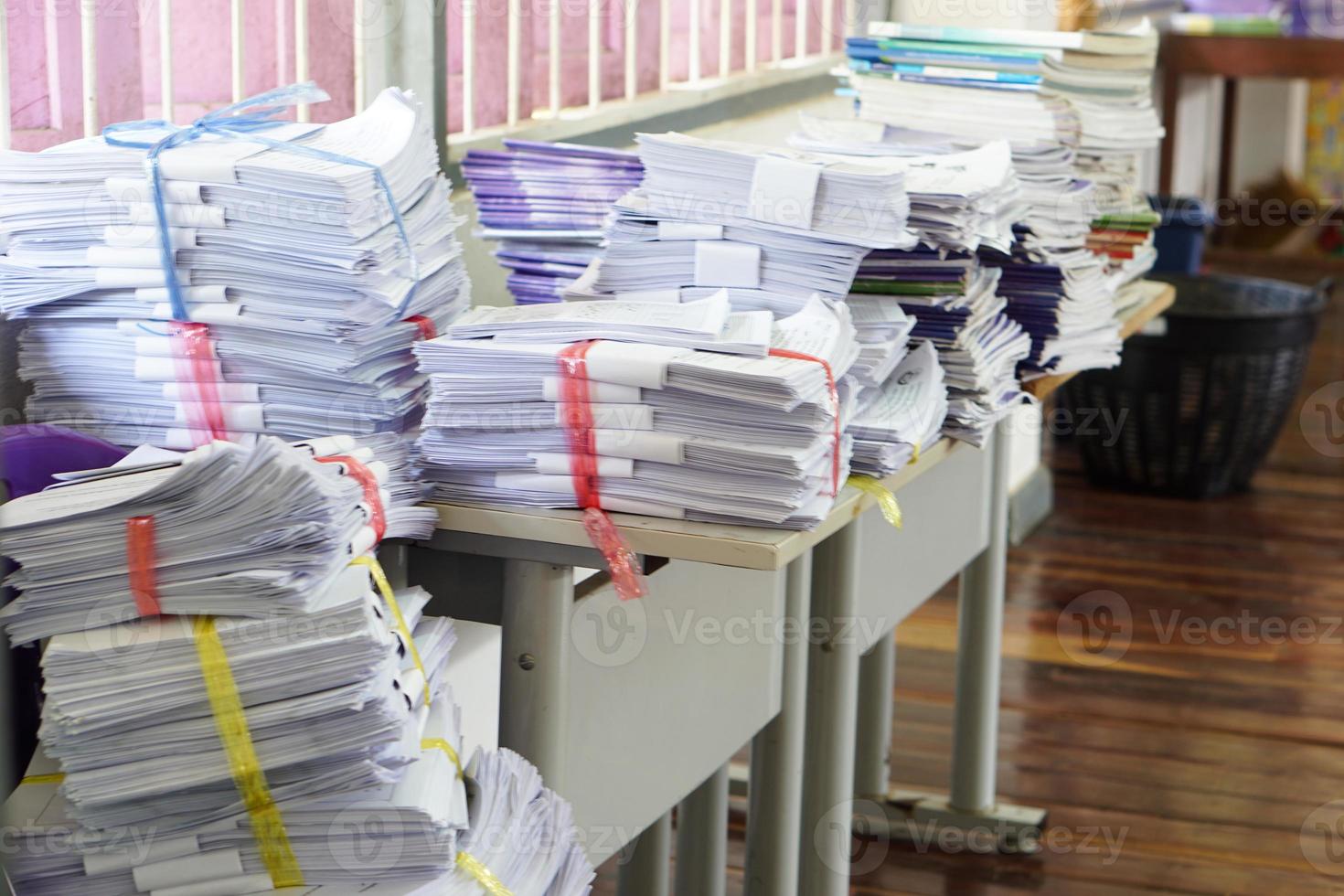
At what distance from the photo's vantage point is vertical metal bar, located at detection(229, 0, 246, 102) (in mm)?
1721

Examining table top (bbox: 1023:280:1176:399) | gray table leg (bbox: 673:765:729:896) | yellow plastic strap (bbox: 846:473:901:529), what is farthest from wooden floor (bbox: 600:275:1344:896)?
yellow plastic strap (bbox: 846:473:901:529)

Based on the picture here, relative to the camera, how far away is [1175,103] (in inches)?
230

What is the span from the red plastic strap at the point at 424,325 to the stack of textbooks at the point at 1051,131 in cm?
76

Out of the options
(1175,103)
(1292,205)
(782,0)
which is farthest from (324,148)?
(1292,205)

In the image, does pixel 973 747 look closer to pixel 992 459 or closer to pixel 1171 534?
pixel 992 459

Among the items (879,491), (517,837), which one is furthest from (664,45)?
(517,837)

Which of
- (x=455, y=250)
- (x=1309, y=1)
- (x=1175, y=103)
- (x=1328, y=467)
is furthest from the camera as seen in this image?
(x=1309, y=1)

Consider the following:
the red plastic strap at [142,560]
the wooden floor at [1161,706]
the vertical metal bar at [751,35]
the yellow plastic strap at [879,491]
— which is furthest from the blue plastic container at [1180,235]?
the red plastic strap at [142,560]

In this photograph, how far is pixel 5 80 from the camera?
145 cm

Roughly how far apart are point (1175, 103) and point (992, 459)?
145 inches

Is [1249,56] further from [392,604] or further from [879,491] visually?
[392,604]

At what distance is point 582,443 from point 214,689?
0.38 m

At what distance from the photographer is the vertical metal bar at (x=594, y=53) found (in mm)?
2443

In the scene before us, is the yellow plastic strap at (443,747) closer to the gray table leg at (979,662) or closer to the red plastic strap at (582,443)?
the red plastic strap at (582,443)
